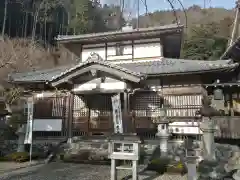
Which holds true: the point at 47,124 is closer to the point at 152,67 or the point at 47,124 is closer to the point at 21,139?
the point at 21,139

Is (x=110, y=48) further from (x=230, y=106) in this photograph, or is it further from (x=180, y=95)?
(x=230, y=106)

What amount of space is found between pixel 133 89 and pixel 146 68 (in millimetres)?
2644

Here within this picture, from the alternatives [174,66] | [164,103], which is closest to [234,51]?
[174,66]

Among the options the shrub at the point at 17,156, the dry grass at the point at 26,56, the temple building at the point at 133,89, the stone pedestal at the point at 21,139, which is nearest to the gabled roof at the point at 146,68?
the temple building at the point at 133,89

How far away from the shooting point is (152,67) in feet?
50.1

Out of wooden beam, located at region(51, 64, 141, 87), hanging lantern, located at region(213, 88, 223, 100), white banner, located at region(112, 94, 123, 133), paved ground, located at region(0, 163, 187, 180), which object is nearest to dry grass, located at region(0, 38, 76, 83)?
wooden beam, located at region(51, 64, 141, 87)

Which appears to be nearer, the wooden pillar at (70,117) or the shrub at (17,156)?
the shrub at (17,156)

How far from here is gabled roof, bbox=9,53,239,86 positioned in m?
12.7

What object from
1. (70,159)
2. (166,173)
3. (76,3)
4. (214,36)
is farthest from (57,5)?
(166,173)

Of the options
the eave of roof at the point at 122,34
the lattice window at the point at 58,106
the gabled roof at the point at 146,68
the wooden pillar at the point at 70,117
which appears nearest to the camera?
the gabled roof at the point at 146,68

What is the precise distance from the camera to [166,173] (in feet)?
30.7

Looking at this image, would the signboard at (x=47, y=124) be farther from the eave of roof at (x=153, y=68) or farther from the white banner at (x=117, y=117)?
the white banner at (x=117, y=117)

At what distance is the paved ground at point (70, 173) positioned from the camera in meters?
8.62

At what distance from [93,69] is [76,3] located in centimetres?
3049
